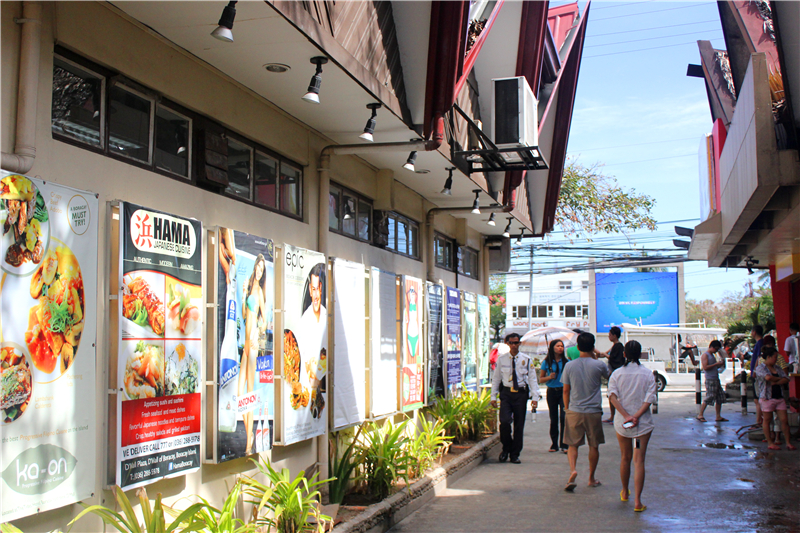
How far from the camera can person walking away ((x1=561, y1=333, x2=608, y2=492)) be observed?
8961 millimetres

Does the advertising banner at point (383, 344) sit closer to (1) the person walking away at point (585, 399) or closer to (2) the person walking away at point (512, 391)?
(2) the person walking away at point (512, 391)

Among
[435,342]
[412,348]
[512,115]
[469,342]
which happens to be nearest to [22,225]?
[512,115]

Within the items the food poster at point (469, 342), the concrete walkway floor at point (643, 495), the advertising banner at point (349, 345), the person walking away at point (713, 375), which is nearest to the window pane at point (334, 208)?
the advertising banner at point (349, 345)

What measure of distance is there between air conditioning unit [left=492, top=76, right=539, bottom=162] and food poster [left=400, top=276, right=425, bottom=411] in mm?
2642

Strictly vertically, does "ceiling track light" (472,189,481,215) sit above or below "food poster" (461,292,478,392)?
above

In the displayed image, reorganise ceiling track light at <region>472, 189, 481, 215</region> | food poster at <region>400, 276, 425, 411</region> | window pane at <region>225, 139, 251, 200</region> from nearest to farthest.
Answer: window pane at <region>225, 139, 251, 200</region>, food poster at <region>400, 276, 425, 411</region>, ceiling track light at <region>472, 189, 481, 215</region>

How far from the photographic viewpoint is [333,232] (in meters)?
8.82

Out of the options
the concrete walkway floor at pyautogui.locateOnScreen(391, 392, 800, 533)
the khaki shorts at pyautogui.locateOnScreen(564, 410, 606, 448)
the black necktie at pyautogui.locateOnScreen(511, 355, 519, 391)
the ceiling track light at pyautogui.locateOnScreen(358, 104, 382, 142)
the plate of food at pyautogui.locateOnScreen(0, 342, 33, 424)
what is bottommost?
the concrete walkway floor at pyautogui.locateOnScreen(391, 392, 800, 533)

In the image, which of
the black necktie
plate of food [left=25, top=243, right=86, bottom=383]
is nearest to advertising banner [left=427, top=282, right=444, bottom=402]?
the black necktie

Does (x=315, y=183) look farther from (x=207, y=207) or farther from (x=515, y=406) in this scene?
(x=515, y=406)

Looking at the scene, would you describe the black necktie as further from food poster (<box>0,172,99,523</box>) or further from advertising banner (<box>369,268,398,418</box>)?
food poster (<box>0,172,99,523</box>)

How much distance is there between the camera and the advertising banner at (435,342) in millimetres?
11867

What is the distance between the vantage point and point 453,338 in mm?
13219

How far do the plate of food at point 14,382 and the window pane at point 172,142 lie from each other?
2023 mm
